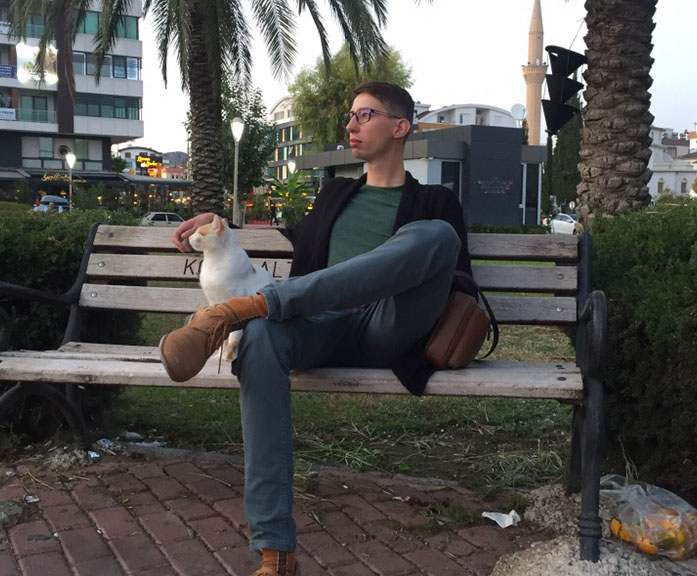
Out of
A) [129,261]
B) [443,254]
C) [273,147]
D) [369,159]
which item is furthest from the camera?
[273,147]

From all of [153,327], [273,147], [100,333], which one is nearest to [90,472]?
[100,333]

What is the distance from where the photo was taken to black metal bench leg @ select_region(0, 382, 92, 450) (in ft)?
10.1

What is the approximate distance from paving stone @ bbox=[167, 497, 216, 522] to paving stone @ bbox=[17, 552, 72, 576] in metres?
0.48

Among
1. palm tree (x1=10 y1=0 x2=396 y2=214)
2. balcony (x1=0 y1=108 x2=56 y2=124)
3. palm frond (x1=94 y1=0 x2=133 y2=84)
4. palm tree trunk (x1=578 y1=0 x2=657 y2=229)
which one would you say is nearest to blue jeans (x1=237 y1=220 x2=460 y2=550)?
palm tree trunk (x1=578 y1=0 x2=657 y2=229)

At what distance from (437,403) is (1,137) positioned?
181 feet

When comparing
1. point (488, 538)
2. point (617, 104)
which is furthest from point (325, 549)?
point (617, 104)

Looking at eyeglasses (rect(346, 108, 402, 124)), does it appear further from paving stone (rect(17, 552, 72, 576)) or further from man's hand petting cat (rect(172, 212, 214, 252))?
paving stone (rect(17, 552, 72, 576))

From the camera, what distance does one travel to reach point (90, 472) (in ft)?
11.2

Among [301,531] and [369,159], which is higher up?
[369,159]

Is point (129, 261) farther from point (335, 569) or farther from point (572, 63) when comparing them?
point (572, 63)

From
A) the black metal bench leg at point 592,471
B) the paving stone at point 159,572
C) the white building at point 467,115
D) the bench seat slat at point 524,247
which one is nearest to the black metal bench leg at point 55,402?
the paving stone at point 159,572

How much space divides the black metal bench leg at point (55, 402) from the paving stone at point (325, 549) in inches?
49.6

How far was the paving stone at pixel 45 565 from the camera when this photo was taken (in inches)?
98.3

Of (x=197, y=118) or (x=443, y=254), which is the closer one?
(x=443, y=254)
